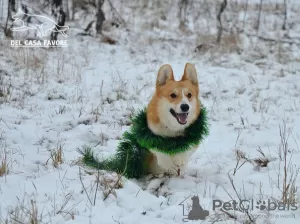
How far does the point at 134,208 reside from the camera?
8.71 feet

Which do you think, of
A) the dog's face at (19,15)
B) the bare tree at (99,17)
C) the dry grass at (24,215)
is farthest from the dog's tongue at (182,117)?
the bare tree at (99,17)

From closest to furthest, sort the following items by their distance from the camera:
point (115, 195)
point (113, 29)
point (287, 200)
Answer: point (287, 200)
point (115, 195)
point (113, 29)

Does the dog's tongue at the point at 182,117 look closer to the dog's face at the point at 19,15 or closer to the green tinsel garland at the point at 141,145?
the green tinsel garland at the point at 141,145

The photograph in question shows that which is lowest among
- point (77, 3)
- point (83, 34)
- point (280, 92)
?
point (280, 92)

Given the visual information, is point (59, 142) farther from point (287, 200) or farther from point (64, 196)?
point (287, 200)

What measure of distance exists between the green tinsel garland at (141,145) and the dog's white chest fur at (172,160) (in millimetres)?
83

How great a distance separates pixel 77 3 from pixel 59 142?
29.4ft

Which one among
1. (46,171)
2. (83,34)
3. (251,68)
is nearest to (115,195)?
(46,171)

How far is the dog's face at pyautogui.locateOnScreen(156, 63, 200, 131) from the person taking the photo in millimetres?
3266

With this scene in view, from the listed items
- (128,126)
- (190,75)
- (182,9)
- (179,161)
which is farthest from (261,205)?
(182,9)

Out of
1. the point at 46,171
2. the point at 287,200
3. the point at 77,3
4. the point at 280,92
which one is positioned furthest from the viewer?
the point at 77,3

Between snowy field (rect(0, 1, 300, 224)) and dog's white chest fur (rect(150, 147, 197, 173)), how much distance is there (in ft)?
0.35

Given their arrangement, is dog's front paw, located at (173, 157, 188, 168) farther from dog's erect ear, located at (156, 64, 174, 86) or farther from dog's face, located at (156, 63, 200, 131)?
dog's erect ear, located at (156, 64, 174, 86)

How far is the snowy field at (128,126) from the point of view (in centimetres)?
261
